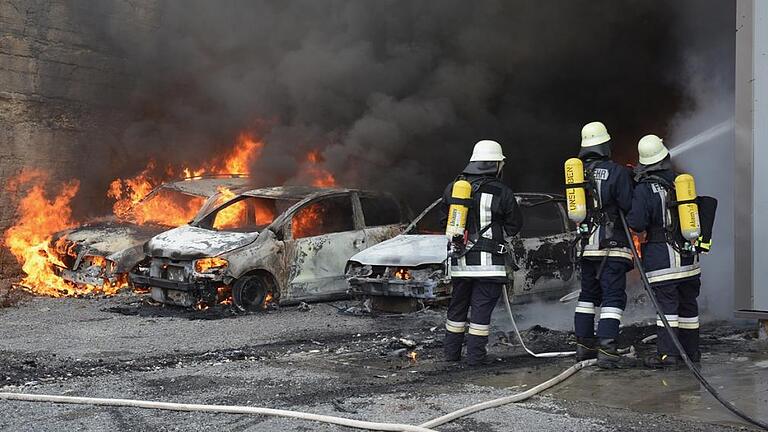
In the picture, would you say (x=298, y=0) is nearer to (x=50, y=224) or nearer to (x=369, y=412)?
(x=50, y=224)

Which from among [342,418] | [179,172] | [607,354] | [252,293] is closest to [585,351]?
[607,354]

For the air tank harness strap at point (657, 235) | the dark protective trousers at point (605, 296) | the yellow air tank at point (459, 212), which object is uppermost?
the yellow air tank at point (459, 212)

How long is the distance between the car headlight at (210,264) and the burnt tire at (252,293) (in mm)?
276

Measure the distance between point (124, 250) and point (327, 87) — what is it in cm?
409

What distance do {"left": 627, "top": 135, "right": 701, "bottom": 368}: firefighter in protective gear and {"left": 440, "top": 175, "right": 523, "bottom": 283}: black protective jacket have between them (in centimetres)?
90

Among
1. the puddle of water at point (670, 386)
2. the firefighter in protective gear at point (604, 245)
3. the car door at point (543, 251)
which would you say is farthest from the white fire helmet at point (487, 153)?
the car door at point (543, 251)

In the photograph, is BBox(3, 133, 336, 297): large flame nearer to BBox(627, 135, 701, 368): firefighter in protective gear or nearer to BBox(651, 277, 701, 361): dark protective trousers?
BBox(627, 135, 701, 368): firefighter in protective gear

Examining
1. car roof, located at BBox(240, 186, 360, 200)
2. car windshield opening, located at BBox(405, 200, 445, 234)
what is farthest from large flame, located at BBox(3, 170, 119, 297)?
car windshield opening, located at BBox(405, 200, 445, 234)

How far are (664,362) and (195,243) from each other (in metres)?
5.30

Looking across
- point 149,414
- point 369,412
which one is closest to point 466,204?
point 369,412

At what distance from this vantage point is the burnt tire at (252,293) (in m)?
9.05

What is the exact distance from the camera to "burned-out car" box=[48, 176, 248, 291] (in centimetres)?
1015

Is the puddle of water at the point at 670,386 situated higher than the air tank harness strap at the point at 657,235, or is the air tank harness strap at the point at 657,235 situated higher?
the air tank harness strap at the point at 657,235

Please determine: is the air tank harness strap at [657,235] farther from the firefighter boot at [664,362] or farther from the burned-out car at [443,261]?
the burned-out car at [443,261]
